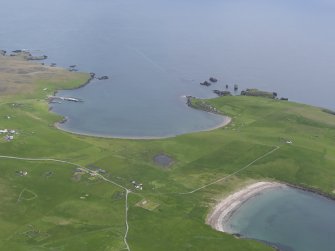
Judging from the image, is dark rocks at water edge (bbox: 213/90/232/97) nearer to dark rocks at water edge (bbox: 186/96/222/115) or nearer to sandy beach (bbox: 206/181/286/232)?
dark rocks at water edge (bbox: 186/96/222/115)

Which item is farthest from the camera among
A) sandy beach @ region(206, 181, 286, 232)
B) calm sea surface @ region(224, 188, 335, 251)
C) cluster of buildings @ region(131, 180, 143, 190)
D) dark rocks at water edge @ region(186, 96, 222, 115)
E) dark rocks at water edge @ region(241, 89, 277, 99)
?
dark rocks at water edge @ region(241, 89, 277, 99)

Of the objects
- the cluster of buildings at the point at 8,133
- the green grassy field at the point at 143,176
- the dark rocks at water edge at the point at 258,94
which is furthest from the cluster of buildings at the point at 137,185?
the dark rocks at water edge at the point at 258,94

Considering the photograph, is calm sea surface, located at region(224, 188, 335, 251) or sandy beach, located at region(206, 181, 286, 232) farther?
sandy beach, located at region(206, 181, 286, 232)

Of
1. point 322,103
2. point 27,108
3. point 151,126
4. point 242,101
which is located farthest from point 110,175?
point 322,103

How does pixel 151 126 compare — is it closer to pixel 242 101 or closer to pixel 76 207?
pixel 242 101

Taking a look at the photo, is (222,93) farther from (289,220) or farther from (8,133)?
(289,220)

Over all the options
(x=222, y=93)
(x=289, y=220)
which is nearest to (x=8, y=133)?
(x=289, y=220)

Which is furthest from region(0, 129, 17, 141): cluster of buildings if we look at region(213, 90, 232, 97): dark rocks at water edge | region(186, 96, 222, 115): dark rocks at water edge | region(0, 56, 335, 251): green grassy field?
region(213, 90, 232, 97): dark rocks at water edge
